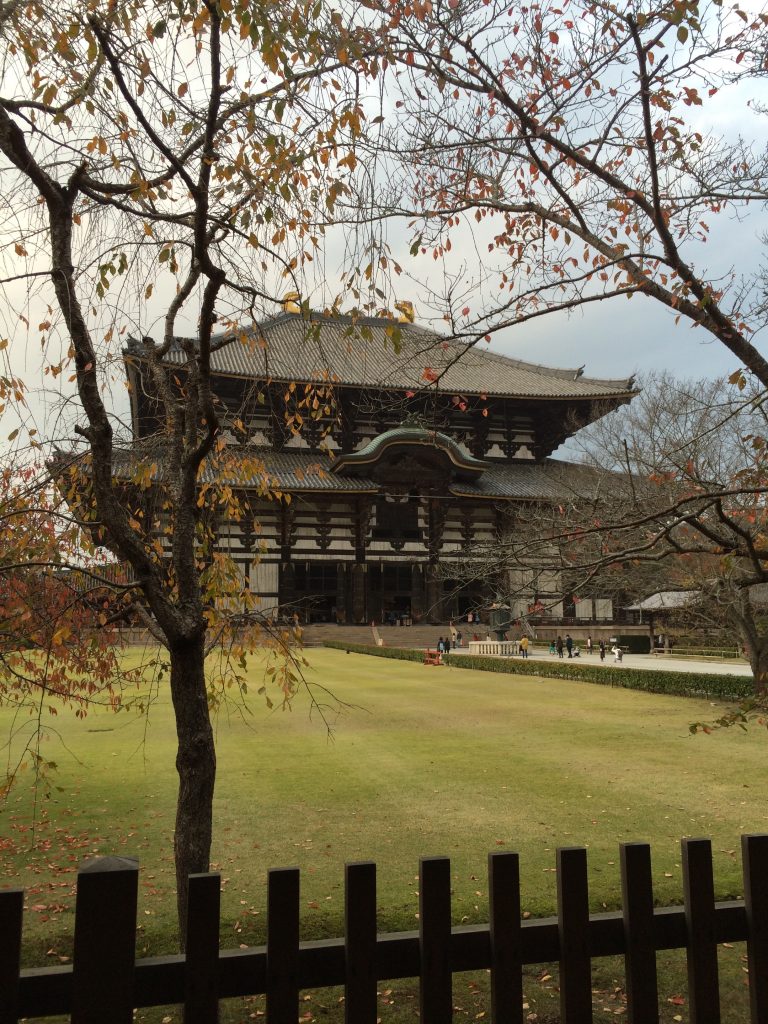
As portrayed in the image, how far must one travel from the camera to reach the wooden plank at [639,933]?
222cm

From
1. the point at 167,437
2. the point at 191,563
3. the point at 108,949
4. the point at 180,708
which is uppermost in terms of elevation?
the point at 167,437

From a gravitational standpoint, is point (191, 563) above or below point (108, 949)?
above

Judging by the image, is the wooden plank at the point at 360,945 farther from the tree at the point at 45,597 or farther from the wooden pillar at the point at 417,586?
the wooden pillar at the point at 417,586

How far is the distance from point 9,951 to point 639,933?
5.70 ft

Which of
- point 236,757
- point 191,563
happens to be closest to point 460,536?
point 236,757

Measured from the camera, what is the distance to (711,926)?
232 cm

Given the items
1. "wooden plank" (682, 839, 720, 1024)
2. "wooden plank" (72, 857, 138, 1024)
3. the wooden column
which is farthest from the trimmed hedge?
"wooden plank" (72, 857, 138, 1024)

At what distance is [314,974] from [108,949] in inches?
21.7

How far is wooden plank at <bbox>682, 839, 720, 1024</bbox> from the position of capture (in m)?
2.29

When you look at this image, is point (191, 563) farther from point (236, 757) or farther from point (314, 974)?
point (236, 757)

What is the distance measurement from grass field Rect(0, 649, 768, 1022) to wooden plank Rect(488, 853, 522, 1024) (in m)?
1.76

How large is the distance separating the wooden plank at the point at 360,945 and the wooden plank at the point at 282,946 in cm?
14

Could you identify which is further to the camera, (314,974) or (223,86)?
(223,86)

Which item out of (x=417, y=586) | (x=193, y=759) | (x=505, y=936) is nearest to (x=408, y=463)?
(x=417, y=586)
